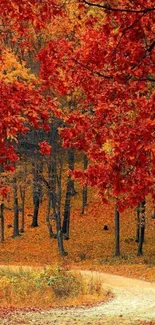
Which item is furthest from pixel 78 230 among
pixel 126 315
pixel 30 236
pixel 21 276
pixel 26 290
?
pixel 126 315

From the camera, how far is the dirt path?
15.3 m

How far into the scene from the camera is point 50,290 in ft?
67.6

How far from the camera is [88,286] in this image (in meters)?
21.8

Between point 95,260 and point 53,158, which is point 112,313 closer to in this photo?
point 95,260

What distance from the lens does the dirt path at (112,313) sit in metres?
15.3

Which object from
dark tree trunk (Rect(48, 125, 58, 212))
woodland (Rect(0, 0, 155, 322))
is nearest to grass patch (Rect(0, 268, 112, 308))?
woodland (Rect(0, 0, 155, 322))

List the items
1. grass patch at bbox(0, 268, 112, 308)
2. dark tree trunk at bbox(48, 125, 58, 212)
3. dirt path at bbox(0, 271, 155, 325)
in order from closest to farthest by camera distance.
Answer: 1. dirt path at bbox(0, 271, 155, 325)
2. grass patch at bbox(0, 268, 112, 308)
3. dark tree trunk at bbox(48, 125, 58, 212)

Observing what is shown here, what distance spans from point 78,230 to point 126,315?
27374 mm

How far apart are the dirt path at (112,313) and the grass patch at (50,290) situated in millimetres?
853

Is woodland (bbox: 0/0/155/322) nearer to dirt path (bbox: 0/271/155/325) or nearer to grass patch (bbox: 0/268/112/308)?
dirt path (bbox: 0/271/155/325)

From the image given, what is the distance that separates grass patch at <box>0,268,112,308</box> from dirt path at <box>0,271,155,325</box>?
85 centimetres

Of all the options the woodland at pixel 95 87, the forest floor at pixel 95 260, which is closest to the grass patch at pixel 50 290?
the forest floor at pixel 95 260

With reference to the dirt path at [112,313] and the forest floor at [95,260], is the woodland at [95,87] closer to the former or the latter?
the forest floor at [95,260]

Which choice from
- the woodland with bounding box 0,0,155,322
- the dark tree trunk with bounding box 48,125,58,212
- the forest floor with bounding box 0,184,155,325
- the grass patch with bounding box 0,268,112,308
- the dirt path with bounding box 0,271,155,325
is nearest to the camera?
the woodland with bounding box 0,0,155,322
